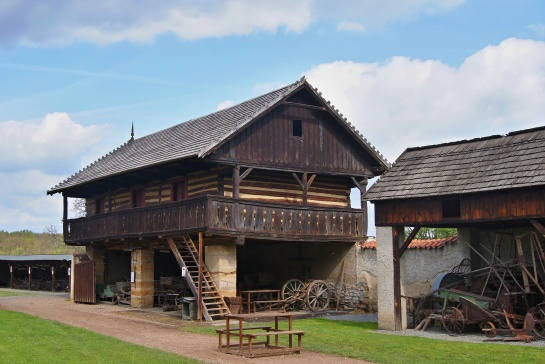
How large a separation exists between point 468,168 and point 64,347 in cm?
1191

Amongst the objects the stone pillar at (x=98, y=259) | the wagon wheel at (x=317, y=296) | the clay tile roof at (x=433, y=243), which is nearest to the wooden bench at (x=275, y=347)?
the clay tile roof at (x=433, y=243)

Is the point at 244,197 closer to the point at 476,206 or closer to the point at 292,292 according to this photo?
the point at 292,292

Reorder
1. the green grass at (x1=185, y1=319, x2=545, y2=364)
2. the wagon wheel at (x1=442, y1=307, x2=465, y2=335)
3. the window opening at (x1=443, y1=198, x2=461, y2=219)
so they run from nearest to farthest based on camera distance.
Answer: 1. the green grass at (x1=185, y1=319, x2=545, y2=364)
2. the wagon wheel at (x1=442, y1=307, x2=465, y2=335)
3. the window opening at (x1=443, y1=198, x2=461, y2=219)

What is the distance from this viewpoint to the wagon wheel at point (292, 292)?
91.0ft

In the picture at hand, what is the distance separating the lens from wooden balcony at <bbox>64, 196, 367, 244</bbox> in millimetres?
24891

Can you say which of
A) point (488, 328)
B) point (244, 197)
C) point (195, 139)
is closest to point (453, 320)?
point (488, 328)

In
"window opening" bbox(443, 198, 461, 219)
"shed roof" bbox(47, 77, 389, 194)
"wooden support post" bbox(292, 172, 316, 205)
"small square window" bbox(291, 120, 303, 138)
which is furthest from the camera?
"small square window" bbox(291, 120, 303, 138)

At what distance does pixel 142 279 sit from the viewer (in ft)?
97.5

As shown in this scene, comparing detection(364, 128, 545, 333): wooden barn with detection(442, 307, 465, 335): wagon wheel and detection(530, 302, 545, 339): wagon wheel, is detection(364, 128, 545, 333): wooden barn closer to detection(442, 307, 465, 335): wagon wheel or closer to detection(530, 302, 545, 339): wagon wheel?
detection(530, 302, 545, 339): wagon wheel

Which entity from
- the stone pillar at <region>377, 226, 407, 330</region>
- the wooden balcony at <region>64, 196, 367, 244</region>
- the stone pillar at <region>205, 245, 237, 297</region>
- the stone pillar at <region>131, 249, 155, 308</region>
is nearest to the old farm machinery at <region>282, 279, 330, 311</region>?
the wooden balcony at <region>64, 196, 367, 244</region>

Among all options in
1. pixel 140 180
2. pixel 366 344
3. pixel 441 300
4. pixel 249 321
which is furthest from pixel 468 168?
pixel 140 180

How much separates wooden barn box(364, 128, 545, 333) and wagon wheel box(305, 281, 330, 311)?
19.9 feet

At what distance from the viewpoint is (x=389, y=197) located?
2198cm

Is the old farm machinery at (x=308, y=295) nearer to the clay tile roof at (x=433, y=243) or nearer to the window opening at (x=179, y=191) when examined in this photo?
the clay tile roof at (x=433, y=243)
